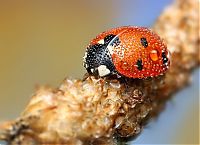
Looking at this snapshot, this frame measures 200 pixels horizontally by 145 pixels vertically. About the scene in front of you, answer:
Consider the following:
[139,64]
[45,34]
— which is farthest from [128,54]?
[45,34]

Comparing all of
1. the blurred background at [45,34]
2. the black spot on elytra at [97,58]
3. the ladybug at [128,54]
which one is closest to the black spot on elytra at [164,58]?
the ladybug at [128,54]

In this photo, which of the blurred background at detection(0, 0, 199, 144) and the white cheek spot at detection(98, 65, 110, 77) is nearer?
the white cheek spot at detection(98, 65, 110, 77)

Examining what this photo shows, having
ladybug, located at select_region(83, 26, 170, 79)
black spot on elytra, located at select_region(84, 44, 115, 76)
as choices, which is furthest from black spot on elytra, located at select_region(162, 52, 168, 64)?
black spot on elytra, located at select_region(84, 44, 115, 76)

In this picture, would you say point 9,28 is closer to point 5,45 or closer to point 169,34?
point 5,45

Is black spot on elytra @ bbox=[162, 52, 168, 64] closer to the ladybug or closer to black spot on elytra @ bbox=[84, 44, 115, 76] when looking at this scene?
the ladybug

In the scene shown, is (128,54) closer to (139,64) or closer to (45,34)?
(139,64)

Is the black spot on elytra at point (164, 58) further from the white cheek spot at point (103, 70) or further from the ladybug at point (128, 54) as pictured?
the white cheek spot at point (103, 70)

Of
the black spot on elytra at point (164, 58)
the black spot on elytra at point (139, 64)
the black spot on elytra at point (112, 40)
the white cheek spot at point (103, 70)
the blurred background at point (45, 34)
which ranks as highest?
the blurred background at point (45, 34)
